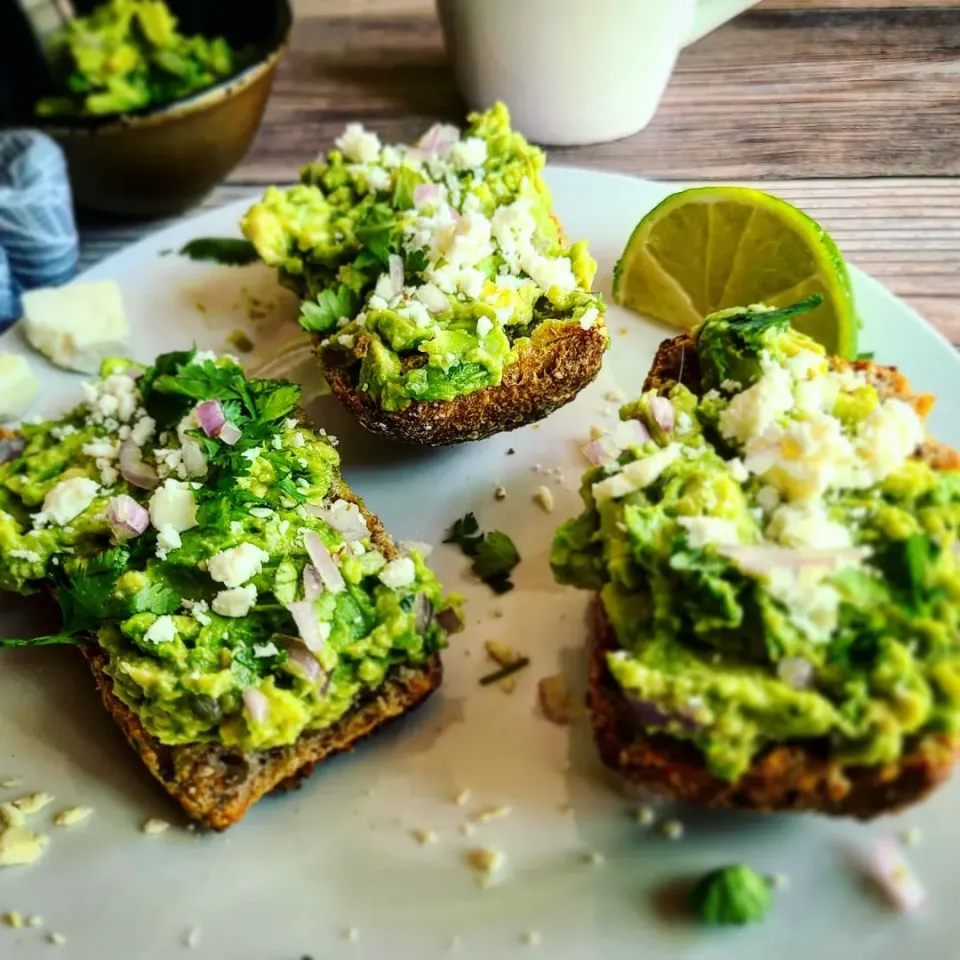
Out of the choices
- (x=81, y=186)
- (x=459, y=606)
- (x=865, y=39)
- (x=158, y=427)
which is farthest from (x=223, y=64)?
(x=459, y=606)

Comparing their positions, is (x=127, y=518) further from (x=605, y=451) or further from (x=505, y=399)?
(x=605, y=451)

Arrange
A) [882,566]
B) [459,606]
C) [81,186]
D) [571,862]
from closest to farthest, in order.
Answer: [882,566] < [571,862] < [459,606] < [81,186]

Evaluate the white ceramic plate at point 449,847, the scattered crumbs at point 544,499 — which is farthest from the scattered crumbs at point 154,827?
the scattered crumbs at point 544,499

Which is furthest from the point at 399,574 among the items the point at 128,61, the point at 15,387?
the point at 128,61

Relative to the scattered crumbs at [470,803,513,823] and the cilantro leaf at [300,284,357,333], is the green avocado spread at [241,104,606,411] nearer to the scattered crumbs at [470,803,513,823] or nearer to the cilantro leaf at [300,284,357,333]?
the cilantro leaf at [300,284,357,333]

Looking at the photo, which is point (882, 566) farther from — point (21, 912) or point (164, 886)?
point (21, 912)

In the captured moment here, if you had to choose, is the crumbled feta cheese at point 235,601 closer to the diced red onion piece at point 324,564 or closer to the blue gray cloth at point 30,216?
the diced red onion piece at point 324,564
